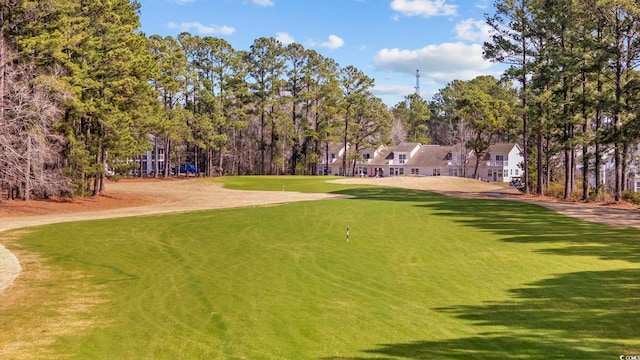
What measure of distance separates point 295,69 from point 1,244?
252 feet

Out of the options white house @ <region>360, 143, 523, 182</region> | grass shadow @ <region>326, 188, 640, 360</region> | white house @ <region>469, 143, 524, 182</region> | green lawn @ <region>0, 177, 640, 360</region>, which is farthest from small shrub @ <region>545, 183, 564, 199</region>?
white house @ <region>469, 143, 524, 182</region>

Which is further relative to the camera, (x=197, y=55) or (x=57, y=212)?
(x=197, y=55)

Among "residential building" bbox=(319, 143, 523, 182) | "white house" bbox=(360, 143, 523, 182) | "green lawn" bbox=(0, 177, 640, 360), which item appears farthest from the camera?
"residential building" bbox=(319, 143, 523, 182)

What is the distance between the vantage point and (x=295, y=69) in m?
92.9

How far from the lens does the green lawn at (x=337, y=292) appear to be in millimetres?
9258

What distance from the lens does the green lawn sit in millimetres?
9258

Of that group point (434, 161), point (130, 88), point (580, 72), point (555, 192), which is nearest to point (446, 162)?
point (434, 161)

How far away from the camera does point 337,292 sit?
13039 millimetres

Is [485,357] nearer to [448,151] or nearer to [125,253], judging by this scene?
[125,253]

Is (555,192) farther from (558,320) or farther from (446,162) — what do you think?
(446,162)

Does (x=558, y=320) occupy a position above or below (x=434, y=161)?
below

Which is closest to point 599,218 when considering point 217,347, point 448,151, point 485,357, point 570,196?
point 570,196

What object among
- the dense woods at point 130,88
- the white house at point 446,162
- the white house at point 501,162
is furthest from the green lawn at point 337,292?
the white house at point 501,162

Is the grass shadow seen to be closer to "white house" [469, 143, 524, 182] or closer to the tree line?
the tree line
